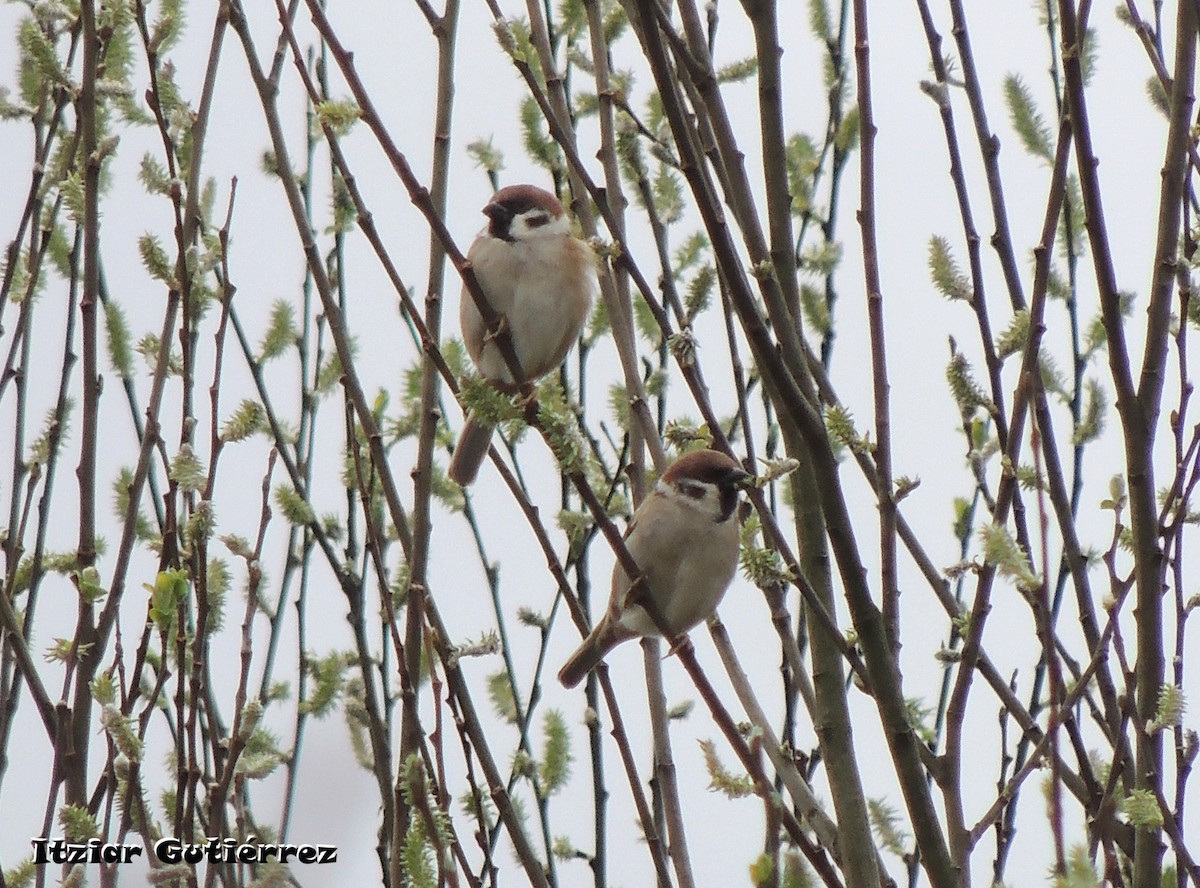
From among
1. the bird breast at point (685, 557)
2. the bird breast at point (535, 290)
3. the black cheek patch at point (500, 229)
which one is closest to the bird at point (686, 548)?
the bird breast at point (685, 557)

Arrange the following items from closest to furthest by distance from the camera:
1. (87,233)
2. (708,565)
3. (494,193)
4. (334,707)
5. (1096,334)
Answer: (87,233) < (1096,334) < (334,707) < (708,565) < (494,193)

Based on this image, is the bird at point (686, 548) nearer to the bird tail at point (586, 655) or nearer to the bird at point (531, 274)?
the bird tail at point (586, 655)

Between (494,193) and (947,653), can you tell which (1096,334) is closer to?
(947,653)

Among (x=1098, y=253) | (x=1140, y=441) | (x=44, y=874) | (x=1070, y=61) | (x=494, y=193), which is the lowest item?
(x=44, y=874)

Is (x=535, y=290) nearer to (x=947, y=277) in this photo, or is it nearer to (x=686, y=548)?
(x=686, y=548)

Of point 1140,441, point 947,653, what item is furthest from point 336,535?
point 1140,441

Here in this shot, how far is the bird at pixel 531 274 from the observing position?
3.59m

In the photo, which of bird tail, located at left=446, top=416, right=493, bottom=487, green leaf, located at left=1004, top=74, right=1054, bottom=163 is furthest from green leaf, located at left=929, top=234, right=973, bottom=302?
bird tail, located at left=446, top=416, right=493, bottom=487

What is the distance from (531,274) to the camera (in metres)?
3.60

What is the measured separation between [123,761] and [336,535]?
105 centimetres

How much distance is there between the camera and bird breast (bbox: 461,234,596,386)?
359 centimetres

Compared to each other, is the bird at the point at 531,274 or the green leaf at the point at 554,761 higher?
the bird at the point at 531,274

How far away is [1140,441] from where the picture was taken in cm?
201

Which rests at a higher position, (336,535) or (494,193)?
(494,193)
